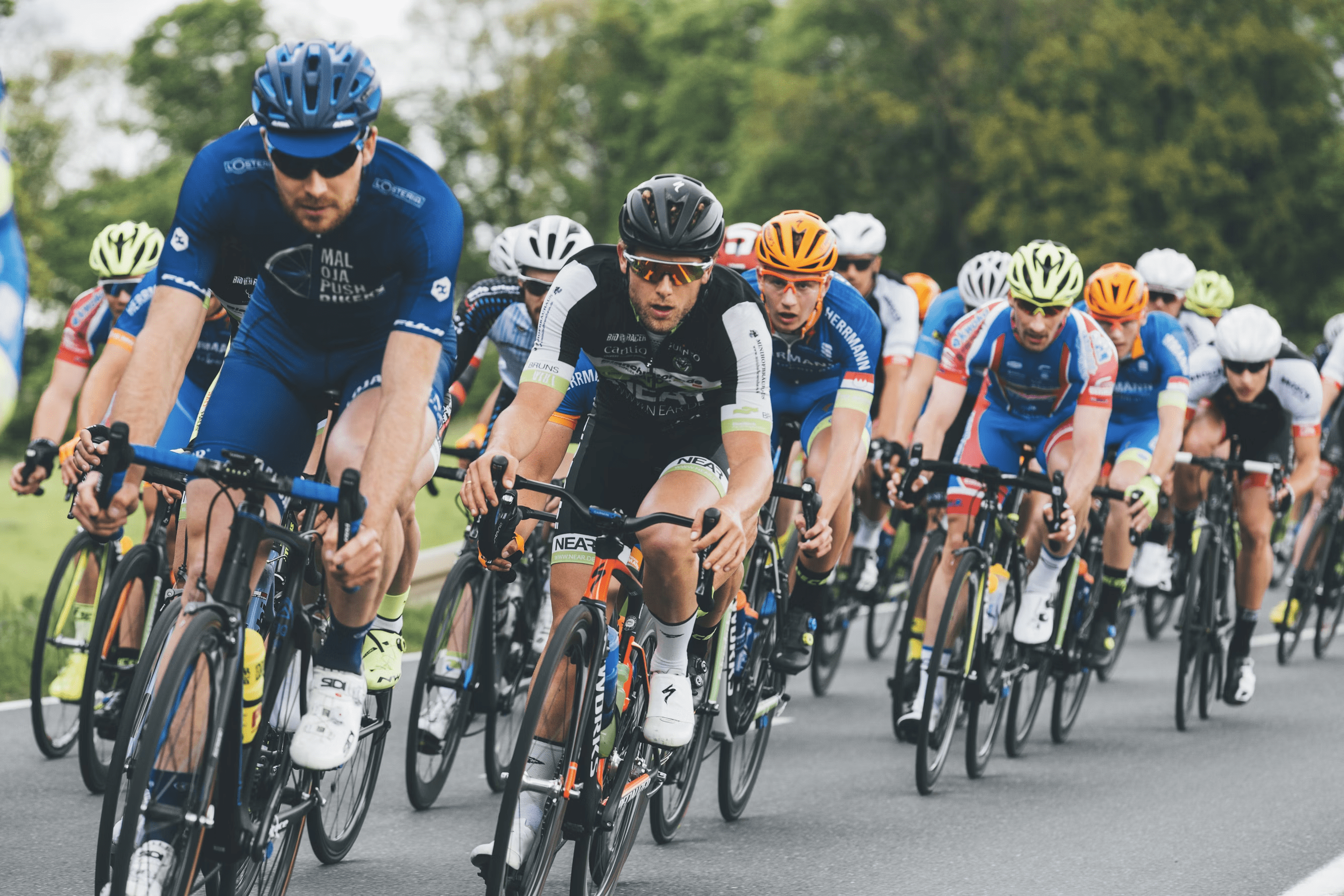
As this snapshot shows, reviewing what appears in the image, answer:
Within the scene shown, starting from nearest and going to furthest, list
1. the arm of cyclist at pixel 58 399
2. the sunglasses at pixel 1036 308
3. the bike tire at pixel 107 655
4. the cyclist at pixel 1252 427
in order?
the bike tire at pixel 107 655, the arm of cyclist at pixel 58 399, the sunglasses at pixel 1036 308, the cyclist at pixel 1252 427

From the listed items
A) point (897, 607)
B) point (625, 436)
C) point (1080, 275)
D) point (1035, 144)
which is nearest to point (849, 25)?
point (1035, 144)

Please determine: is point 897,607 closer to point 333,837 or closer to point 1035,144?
point 333,837

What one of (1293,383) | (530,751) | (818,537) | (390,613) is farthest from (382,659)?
(1293,383)

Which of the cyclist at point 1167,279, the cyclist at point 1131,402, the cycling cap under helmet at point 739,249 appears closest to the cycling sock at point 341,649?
the cycling cap under helmet at point 739,249

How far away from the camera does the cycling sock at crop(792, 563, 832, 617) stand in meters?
7.21

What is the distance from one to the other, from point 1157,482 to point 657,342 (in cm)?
421

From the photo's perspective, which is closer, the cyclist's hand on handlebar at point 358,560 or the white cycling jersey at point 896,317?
the cyclist's hand on handlebar at point 358,560

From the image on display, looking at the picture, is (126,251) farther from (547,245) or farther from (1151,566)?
(1151,566)

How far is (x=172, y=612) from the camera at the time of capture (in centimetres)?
443

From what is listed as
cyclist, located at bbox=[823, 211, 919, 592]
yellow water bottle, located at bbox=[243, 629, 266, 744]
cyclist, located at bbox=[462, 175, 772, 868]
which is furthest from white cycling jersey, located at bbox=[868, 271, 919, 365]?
yellow water bottle, located at bbox=[243, 629, 266, 744]

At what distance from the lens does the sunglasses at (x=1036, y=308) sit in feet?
25.4

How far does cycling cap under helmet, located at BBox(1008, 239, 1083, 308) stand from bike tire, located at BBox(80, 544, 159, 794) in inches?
161

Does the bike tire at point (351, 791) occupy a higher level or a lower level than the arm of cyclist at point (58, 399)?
lower

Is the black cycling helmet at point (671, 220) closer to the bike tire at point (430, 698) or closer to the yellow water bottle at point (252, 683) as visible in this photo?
the yellow water bottle at point (252, 683)
